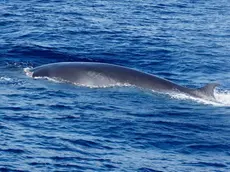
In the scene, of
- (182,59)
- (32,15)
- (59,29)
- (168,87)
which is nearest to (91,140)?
(168,87)

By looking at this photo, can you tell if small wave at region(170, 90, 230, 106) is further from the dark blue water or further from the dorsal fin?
the dorsal fin

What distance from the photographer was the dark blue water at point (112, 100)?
84.5ft

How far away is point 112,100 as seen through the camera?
33.3 meters

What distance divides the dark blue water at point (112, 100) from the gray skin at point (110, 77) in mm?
598

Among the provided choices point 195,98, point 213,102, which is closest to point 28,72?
point 195,98

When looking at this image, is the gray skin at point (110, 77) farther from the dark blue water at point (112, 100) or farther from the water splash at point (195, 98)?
the dark blue water at point (112, 100)

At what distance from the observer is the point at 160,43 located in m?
50.0

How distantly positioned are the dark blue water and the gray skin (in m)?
0.60

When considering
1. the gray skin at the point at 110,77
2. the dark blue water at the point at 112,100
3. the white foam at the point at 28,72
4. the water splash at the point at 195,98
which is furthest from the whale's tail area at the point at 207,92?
the white foam at the point at 28,72

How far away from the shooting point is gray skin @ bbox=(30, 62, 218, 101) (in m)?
35.1

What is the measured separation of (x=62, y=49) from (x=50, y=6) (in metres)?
16.7

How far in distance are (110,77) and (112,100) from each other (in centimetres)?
288

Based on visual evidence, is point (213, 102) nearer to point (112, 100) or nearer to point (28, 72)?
point (112, 100)

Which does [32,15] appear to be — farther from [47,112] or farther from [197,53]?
[47,112]
